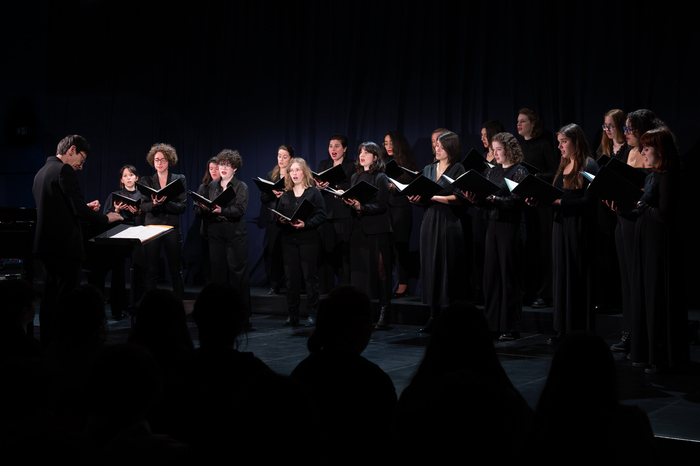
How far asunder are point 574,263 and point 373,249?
175 centimetres

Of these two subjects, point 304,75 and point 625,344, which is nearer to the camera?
point 625,344

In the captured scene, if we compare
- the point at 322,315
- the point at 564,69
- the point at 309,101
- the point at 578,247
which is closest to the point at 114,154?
the point at 309,101

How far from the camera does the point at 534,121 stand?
594 cm

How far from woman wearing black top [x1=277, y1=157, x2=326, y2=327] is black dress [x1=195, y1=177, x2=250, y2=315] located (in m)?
0.36

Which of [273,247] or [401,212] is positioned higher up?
[401,212]

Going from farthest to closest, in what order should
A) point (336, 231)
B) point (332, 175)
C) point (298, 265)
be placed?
point (336, 231), point (298, 265), point (332, 175)

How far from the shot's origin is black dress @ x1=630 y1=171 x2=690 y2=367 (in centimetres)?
381

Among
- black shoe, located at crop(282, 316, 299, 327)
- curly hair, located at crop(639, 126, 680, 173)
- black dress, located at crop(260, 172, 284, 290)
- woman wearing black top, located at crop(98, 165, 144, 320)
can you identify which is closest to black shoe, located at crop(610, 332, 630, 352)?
curly hair, located at crop(639, 126, 680, 173)

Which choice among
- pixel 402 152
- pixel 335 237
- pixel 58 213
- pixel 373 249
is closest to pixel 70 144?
pixel 58 213

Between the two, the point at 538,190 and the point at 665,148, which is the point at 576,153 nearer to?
the point at 538,190

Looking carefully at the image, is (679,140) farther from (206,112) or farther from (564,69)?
(206,112)

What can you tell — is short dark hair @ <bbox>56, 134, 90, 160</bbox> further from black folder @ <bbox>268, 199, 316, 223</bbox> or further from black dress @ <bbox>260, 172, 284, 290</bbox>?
black dress @ <bbox>260, 172, 284, 290</bbox>

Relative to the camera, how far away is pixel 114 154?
938cm

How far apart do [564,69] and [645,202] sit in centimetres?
274
